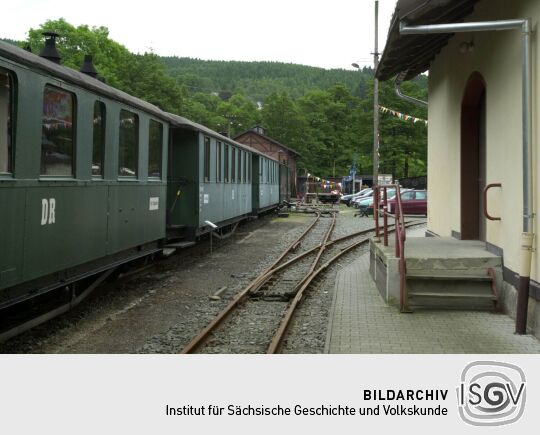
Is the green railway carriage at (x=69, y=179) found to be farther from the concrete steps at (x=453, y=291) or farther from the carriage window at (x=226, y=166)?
the carriage window at (x=226, y=166)

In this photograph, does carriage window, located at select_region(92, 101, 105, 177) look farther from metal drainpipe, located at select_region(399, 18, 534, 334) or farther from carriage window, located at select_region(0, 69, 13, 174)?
metal drainpipe, located at select_region(399, 18, 534, 334)

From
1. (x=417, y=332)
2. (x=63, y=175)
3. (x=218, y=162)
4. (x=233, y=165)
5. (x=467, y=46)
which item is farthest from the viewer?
(x=233, y=165)

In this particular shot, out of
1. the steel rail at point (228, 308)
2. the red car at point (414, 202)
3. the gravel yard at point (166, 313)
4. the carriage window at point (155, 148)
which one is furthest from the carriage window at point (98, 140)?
the red car at point (414, 202)

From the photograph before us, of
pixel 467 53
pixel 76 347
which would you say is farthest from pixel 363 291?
pixel 76 347

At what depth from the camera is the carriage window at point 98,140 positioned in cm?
711

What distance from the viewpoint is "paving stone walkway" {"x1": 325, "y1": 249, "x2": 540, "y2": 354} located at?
19.5ft

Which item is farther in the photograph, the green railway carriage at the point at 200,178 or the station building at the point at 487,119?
the green railway carriage at the point at 200,178

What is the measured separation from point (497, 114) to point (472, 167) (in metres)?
2.24

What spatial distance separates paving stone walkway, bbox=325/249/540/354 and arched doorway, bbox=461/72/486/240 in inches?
95.0

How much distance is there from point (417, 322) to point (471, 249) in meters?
1.86

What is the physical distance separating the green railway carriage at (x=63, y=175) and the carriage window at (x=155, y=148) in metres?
0.29

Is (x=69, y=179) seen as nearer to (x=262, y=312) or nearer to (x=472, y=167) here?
(x=262, y=312)

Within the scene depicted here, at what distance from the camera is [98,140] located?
7.21 meters

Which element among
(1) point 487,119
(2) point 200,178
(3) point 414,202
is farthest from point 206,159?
(3) point 414,202
